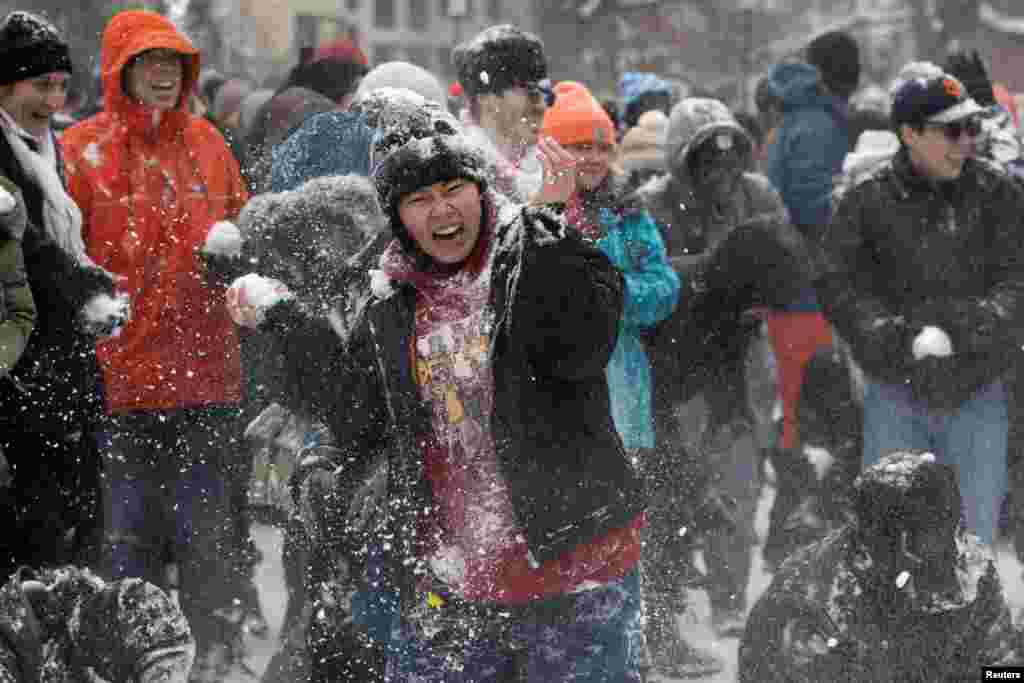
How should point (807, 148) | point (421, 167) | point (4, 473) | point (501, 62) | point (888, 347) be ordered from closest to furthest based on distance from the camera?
point (421, 167)
point (4, 473)
point (501, 62)
point (888, 347)
point (807, 148)

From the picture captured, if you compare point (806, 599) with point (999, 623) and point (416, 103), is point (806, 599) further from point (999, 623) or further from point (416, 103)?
point (416, 103)

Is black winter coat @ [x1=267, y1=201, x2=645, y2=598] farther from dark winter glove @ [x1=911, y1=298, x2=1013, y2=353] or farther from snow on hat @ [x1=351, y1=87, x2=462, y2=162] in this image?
dark winter glove @ [x1=911, y1=298, x2=1013, y2=353]

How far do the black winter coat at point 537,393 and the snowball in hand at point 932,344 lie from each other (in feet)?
7.72

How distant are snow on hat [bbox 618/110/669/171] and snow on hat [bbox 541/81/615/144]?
2.19m

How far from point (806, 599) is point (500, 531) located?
127 cm

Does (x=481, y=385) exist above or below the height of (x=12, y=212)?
below

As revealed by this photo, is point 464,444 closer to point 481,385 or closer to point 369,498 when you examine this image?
point 481,385

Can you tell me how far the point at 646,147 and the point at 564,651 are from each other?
503cm

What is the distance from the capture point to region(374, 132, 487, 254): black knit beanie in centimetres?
349

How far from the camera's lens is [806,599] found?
436 cm

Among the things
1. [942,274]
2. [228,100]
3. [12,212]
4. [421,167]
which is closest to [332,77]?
[228,100]

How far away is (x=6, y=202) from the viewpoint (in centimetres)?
422

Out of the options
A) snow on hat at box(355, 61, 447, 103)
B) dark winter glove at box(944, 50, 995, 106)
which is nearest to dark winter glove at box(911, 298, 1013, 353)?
snow on hat at box(355, 61, 447, 103)

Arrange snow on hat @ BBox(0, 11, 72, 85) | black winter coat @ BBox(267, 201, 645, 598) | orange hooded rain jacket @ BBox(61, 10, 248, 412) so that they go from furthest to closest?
orange hooded rain jacket @ BBox(61, 10, 248, 412) < snow on hat @ BBox(0, 11, 72, 85) < black winter coat @ BBox(267, 201, 645, 598)
